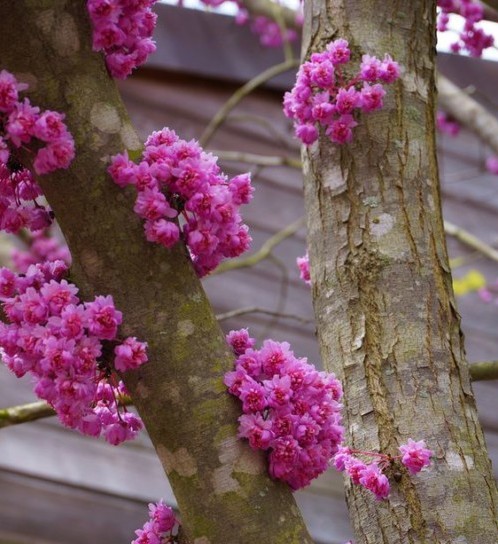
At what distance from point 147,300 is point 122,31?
0.52m

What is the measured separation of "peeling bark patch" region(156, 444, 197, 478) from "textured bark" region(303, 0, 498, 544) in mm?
529

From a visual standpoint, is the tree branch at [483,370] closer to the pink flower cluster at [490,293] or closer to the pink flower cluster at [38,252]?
the pink flower cluster at [38,252]

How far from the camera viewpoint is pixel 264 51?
5.91 m

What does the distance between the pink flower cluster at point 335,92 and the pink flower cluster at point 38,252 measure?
2.59 metres

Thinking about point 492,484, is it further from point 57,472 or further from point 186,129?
point 186,129

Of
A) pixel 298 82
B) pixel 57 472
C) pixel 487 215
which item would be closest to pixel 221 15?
pixel 487 215

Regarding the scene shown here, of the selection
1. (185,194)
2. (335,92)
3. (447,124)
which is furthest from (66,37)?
(447,124)

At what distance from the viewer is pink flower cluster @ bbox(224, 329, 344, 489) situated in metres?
1.75

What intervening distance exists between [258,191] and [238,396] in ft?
13.2

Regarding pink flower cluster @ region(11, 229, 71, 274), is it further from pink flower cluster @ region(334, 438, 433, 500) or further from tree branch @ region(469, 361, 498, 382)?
pink flower cluster @ region(334, 438, 433, 500)

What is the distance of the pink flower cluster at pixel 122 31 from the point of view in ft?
5.83

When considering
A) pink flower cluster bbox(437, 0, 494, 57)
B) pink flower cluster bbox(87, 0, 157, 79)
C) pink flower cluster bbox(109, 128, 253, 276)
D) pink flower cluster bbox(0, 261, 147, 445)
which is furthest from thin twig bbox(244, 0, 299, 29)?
pink flower cluster bbox(0, 261, 147, 445)

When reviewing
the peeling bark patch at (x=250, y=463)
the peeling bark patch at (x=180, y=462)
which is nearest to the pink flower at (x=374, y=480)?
the peeling bark patch at (x=250, y=463)

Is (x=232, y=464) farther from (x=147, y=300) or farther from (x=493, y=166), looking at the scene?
(x=493, y=166)
